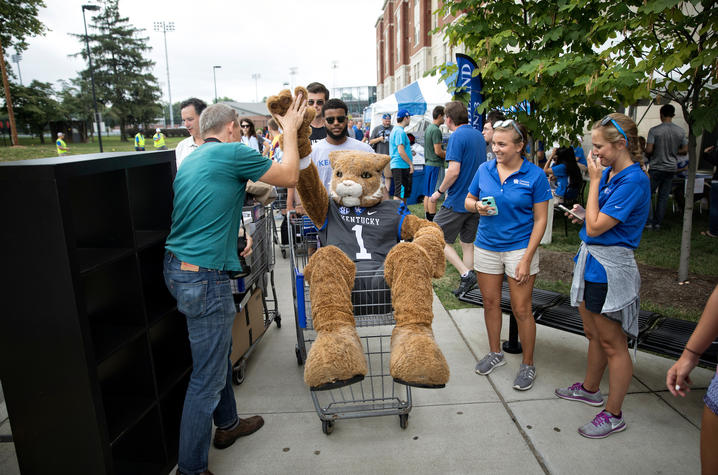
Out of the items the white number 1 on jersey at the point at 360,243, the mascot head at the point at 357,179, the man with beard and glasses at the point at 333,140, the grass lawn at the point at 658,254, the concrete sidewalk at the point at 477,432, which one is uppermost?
the man with beard and glasses at the point at 333,140

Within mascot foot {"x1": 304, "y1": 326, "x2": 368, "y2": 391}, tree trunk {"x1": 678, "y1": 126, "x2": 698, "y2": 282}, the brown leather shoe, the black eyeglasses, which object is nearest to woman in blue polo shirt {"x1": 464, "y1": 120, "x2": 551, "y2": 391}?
the black eyeglasses

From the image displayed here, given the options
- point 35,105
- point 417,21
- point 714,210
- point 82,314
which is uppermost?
point 417,21

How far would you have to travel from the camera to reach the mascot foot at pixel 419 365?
2.52 metres

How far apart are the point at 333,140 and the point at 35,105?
144ft

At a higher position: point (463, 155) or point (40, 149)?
point (40, 149)

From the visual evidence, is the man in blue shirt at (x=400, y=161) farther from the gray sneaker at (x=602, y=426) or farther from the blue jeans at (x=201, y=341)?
the blue jeans at (x=201, y=341)

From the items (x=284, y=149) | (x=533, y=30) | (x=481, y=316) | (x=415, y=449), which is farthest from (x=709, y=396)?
(x=533, y=30)

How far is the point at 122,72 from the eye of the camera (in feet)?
208

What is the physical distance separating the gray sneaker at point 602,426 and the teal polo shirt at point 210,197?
259 centimetres

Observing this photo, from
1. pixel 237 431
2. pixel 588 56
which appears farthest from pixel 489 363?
pixel 588 56

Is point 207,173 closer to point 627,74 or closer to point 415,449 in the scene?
point 415,449

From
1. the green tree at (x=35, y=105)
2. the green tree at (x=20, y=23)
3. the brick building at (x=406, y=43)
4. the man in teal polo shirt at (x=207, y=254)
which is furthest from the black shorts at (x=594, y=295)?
the green tree at (x=35, y=105)

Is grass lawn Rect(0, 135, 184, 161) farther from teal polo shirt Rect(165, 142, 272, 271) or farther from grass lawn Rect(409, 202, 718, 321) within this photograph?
grass lawn Rect(409, 202, 718, 321)

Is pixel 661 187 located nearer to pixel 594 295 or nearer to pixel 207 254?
pixel 594 295
